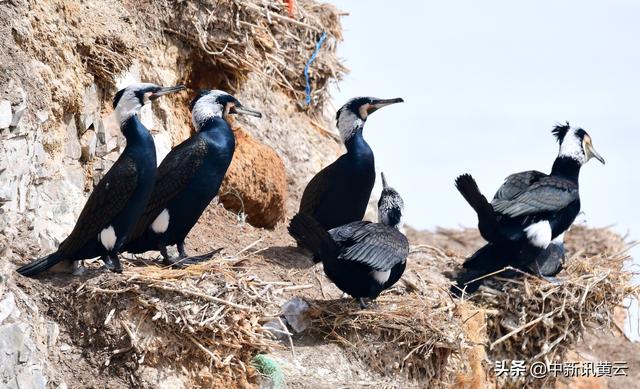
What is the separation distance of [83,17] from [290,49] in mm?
2797

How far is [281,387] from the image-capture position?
7.47 metres

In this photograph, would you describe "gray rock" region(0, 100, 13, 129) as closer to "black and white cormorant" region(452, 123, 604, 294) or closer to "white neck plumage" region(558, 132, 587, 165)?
"black and white cormorant" region(452, 123, 604, 294)

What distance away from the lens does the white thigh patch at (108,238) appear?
24.5 ft

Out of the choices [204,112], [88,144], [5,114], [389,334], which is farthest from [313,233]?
[5,114]

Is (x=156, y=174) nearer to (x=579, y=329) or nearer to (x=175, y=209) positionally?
(x=175, y=209)

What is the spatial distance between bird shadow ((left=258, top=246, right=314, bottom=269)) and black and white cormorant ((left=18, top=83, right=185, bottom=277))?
69.5 inches

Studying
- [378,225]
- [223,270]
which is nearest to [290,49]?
[378,225]

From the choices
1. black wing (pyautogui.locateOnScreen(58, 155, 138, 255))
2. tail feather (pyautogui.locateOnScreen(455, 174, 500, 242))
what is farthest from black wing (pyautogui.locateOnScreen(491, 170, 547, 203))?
black wing (pyautogui.locateOnScreen(58, 155, 138, 255))

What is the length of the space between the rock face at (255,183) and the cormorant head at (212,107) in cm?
136

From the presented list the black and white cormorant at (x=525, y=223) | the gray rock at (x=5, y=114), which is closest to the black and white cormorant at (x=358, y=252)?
the black and white cormorant at (x=525, y=223)

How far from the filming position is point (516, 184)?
32.6 feet

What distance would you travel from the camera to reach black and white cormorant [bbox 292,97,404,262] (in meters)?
9.20

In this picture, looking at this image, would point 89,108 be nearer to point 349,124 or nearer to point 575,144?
point 349,124

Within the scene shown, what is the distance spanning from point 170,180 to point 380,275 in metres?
1.49
